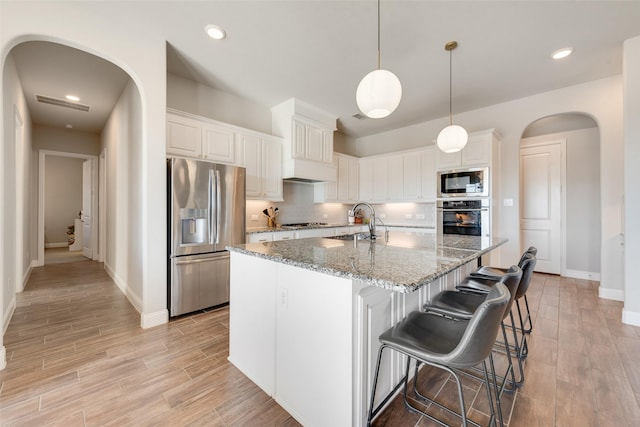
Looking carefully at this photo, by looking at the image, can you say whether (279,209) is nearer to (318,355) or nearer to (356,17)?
(356,17)

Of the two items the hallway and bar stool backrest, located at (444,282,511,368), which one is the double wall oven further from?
the hallway

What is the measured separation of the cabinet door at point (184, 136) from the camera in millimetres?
3178

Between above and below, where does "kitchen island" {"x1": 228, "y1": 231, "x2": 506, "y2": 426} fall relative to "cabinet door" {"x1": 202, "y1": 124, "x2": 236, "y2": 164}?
below

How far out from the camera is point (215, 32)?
8.62 feet

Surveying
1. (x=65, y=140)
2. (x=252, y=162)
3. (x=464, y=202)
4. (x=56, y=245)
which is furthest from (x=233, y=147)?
(x=56, y=245)

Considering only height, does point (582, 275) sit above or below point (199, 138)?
below

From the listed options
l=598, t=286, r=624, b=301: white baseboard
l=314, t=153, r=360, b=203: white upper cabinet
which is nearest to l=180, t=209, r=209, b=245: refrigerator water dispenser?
l=314, t=153, r=360, b=203: white upper cabinet

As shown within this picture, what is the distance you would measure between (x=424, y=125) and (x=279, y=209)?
3.33 meters

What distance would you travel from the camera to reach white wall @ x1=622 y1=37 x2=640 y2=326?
8.84ft

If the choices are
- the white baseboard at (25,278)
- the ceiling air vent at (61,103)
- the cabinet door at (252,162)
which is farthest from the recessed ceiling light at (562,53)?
the white baseboard at (25,278)

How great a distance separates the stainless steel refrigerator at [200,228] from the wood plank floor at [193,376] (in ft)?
0.89

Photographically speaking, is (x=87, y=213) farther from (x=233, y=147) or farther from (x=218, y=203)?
(x=218, y=203)

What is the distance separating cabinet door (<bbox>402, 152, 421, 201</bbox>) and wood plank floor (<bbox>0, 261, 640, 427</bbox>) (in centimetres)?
262

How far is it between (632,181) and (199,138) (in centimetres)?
492
